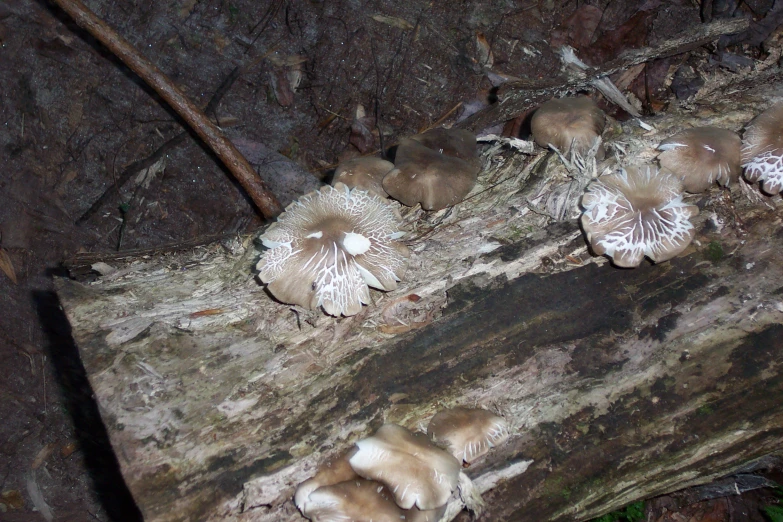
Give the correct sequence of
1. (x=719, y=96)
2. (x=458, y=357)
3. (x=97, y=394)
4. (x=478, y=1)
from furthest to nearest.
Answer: (x=478, y=1), (x=719, y=96), (x=458, y=357), (x=97, y=394)

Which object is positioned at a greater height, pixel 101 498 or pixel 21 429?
pixel 21 429

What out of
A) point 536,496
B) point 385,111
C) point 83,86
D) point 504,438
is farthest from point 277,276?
point 83,86

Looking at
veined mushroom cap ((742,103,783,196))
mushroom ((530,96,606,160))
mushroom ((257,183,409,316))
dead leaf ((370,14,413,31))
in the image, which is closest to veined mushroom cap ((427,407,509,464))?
mushroom ((257,183,409,316))

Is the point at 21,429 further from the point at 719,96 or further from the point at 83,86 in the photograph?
the point at 719,96

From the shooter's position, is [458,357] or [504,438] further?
[458,357]

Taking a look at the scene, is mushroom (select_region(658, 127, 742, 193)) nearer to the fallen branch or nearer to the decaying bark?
the decaying bark

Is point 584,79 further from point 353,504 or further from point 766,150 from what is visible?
point 353,504

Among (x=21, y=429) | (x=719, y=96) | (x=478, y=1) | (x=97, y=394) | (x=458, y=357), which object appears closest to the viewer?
(x=97, y=394)
